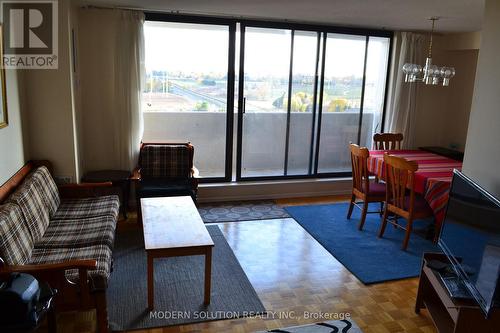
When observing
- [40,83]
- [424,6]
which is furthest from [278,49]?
[40,83]

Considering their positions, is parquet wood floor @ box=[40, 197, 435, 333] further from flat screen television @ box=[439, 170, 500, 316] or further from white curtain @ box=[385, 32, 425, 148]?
white curtain @ box=[385, 32, 425, 148]

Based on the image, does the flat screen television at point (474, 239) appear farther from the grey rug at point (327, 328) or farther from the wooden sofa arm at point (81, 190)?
the wooden sofa arm at point (81, 190)

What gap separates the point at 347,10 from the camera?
412 cm

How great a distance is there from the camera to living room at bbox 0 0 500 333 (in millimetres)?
2686

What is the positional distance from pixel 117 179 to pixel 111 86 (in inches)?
43.5

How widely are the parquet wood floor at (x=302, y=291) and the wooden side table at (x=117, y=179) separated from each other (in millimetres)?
1167

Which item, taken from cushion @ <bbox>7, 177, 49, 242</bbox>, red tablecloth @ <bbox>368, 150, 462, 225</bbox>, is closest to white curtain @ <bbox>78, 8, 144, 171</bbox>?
cushion @ <bbox>7, 177, 49, 242</bbox>

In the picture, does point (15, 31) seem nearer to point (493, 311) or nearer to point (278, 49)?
point (278, 49)

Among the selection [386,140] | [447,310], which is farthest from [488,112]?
[386,140]

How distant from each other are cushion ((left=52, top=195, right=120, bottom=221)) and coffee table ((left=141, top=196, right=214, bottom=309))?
286 mm

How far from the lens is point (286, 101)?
5.44m

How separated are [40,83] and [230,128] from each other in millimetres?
2323

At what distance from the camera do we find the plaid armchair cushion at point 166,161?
4.60 meters

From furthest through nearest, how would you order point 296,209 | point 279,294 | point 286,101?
1. point 286,101
2. point 296,209
3. point 279,294
